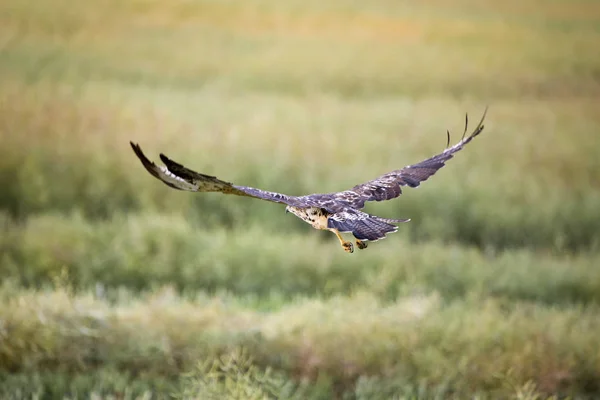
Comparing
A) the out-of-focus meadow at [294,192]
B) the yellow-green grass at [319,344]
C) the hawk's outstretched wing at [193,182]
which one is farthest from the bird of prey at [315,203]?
the yellow-green grass at [319,344]

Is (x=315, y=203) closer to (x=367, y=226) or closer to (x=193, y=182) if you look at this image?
(x=367, y=226)

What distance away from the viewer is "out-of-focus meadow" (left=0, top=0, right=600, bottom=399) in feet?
19.9

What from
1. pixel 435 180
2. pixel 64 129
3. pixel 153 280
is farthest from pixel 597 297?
pixel 64 129

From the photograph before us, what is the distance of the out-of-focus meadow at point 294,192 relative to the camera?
6.07 m

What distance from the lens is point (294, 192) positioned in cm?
895

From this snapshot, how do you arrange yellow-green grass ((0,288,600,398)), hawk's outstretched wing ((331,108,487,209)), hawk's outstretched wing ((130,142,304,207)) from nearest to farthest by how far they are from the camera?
hawk's outstretched wing ((130,142,304,207)) → hawk's outstretched wing ((331,108,487,209)) → yellow-green grass ((0,288,600,398))

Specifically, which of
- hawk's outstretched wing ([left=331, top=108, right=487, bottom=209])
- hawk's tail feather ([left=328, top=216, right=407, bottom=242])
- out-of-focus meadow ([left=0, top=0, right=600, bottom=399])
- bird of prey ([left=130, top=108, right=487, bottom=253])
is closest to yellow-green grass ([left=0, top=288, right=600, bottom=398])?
out-of-focus meadow ([left=0, top=0, right=600, bottom=399])

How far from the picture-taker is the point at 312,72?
34.7ft

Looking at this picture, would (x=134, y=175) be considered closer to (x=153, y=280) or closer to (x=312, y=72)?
(x=153, y=280)

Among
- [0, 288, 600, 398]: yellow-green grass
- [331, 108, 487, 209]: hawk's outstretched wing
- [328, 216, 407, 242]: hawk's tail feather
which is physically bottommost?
[0, 288, 600, 398]: yellow-green grass

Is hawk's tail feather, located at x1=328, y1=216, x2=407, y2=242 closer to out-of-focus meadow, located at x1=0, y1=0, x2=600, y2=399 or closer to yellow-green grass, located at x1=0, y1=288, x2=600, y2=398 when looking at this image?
out-of-focus meadow, located at x1=0, y1=0, x2=600, y2=399

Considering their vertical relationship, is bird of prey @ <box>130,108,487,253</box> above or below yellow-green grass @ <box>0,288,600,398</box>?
above

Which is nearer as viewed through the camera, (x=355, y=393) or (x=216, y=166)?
(x=355, y=393)

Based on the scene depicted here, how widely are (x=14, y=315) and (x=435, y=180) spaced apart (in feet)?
12.6
